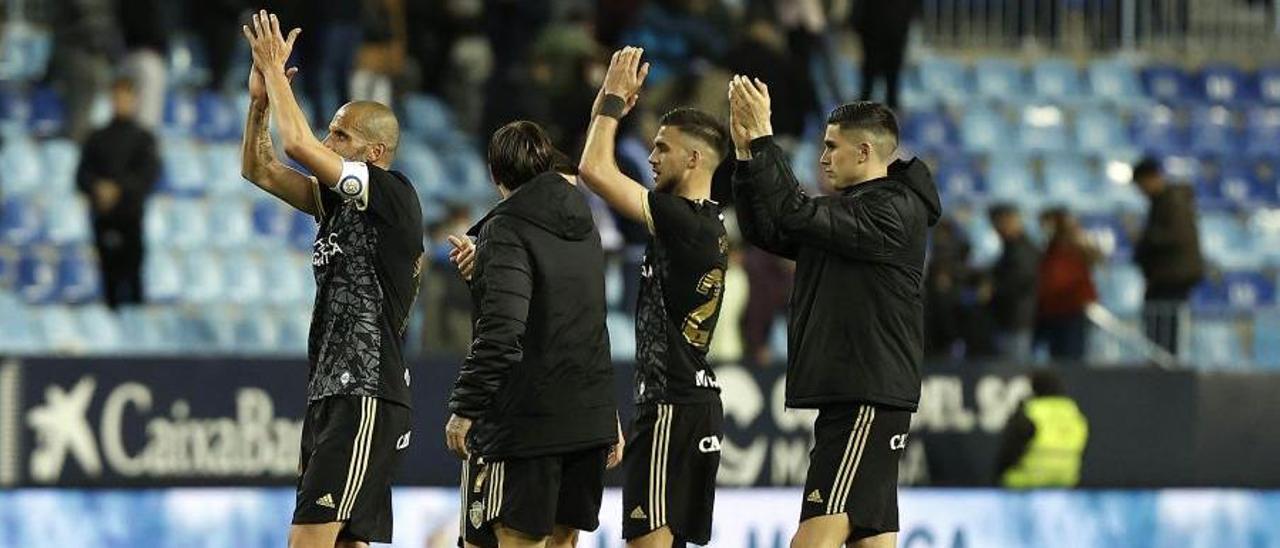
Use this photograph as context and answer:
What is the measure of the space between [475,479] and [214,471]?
6.26 meters

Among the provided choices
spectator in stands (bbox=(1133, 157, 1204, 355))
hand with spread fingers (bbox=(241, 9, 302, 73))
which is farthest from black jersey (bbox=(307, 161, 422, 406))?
spectator in stands (bbox=(1133, 157, 1204, 355))

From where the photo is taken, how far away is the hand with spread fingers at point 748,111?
8.15 meters

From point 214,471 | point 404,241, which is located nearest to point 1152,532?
point 214,471

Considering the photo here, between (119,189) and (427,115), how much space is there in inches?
170

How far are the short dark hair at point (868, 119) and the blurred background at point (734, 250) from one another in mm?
5456

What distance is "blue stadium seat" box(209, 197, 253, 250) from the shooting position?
17.2 meters

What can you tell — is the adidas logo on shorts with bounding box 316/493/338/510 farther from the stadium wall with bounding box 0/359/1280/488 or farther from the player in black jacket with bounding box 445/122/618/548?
the stadium wall with bounding box 0/359/1280/488

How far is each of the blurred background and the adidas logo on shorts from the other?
16.9 ft

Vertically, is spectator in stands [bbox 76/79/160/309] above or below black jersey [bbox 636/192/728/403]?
above

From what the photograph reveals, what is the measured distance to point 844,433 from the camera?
331 inches

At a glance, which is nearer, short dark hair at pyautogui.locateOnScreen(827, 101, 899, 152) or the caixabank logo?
short dark hair at pyautogui.locateOnScreen(827, 101, 899, 152)

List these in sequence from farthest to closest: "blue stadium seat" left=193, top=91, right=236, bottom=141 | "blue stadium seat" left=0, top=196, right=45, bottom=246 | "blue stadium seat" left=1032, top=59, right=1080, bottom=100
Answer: "blue stadium seat" left=1032, top=59, right=1080, bottom=100 → "blue stadium seat" left=193, top=91, right=236, bottom=141 → "blue stadium seat" left=0, top=196, right=45, bottom=246

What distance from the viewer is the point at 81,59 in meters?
17.5

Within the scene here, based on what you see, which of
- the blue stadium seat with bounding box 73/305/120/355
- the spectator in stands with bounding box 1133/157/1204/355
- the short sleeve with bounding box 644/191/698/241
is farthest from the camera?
the spectator in stands with bounding box 1133/157/1204/355
